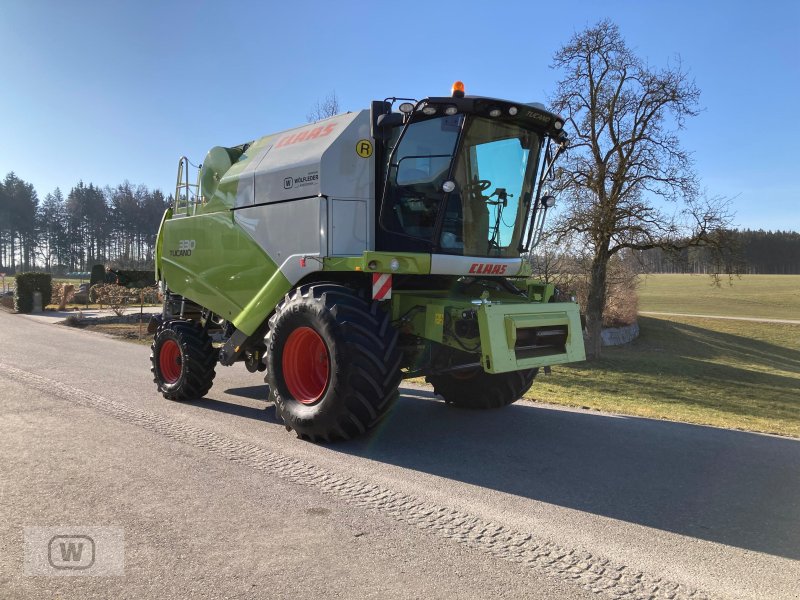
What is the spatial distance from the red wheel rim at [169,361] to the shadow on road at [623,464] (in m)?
3.25

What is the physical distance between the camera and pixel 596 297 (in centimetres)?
2086

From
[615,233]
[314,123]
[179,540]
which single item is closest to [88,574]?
[179,540]

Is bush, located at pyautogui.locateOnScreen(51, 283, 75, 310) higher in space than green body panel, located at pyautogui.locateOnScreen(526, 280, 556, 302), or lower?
lower

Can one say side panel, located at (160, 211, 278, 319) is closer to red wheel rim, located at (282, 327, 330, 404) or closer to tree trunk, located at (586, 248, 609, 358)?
red wheel rim, located at (282, 327, 330, 404)

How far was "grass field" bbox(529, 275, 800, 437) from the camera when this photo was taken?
9219 millimetres

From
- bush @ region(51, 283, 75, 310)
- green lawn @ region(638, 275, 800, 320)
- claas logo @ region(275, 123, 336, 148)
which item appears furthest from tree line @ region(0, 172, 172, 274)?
claas logo @ region(275, 123, 336, 148)

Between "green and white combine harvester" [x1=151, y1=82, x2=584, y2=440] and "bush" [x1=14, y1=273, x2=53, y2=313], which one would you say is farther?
"bush" [x1=14, y1=273, x2=53, y2=313]

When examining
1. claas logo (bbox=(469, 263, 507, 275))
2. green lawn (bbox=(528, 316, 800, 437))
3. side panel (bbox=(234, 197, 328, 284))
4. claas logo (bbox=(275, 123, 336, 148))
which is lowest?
green lawn (bbox=(528, 316, 800, 437))

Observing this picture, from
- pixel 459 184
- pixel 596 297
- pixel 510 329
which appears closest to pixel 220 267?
pixel 459 184

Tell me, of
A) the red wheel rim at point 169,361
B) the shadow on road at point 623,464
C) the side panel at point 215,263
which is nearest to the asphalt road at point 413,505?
the shadow on road at point 623,464

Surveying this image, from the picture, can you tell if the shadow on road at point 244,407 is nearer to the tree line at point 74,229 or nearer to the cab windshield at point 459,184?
the cab windshield at point 459,184

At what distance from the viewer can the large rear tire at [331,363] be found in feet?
16.4

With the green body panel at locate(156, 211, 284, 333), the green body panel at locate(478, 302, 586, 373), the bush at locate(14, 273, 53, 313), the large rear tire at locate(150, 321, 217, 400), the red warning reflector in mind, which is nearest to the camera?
the green body panel at locate(478, 302, 586, 373)

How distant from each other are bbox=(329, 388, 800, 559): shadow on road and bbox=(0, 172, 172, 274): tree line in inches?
3176
